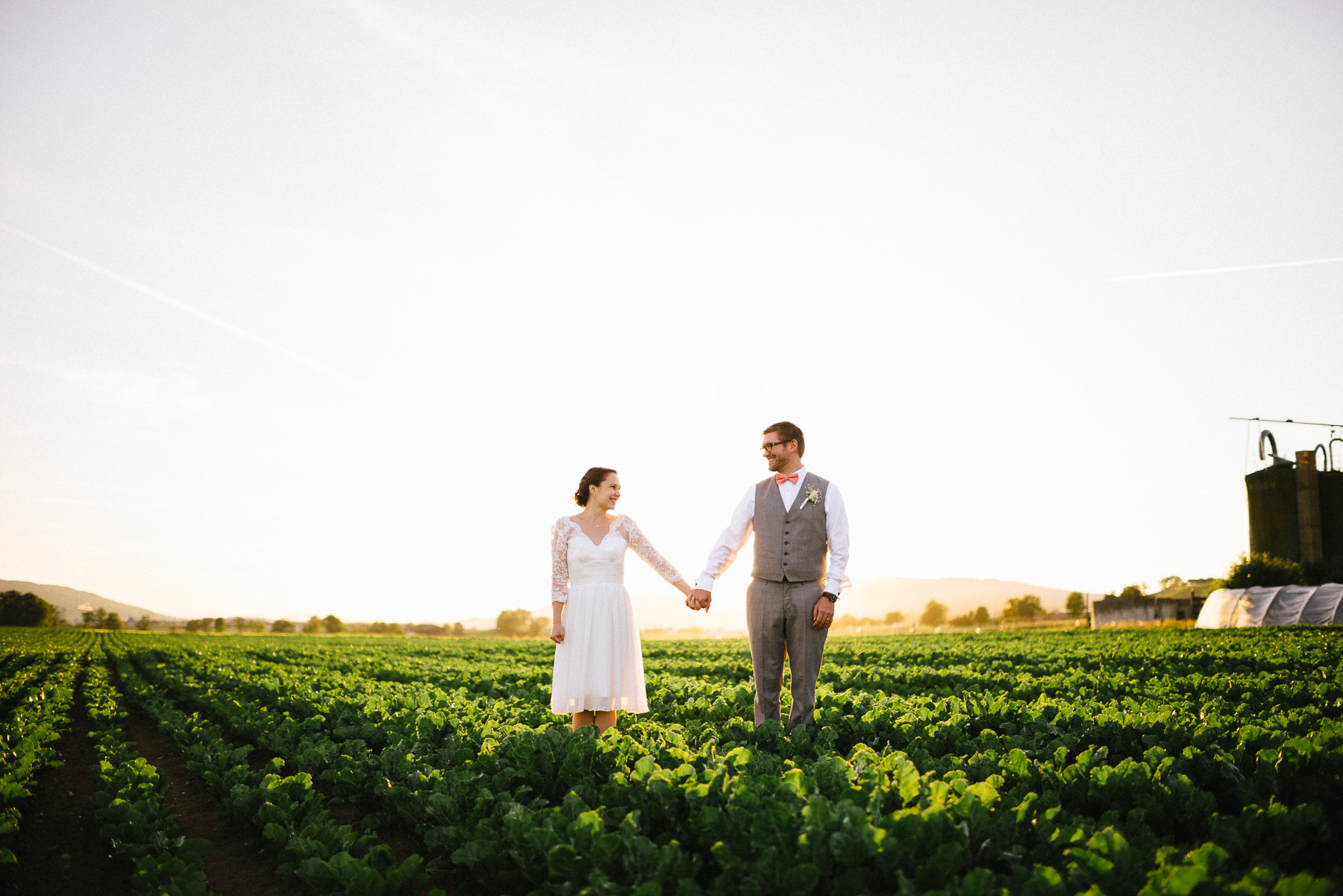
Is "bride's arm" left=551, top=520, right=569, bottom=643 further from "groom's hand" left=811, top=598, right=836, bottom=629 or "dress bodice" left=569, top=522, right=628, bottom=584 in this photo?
"groom's hand" left=811, top=598, right=836, bottom=629

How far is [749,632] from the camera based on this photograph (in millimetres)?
5594

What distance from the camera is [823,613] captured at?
514 centimetres

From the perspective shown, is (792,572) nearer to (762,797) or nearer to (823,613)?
(823,613)

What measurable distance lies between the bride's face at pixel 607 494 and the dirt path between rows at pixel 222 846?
3.10 metres

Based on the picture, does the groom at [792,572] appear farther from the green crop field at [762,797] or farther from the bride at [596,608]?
the bride at [596,608]

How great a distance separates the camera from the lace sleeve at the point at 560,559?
5.88m

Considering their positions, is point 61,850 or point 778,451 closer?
point 61,850

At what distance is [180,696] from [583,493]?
9683 millimetres

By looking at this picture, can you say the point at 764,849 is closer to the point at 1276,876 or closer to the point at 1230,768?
the point at 1276,876

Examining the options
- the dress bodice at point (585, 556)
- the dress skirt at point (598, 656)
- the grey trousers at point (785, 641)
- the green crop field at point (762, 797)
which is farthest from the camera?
the dress bodice at point (585, 556)

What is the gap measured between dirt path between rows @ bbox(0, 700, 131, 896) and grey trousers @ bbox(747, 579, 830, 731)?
4054mm

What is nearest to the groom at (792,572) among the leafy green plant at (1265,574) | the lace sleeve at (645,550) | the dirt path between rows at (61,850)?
the lace sleeve at (645,550)

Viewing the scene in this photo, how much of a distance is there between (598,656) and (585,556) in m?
0.78

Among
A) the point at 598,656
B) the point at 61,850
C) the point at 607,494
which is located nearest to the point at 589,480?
the point at 607,494
